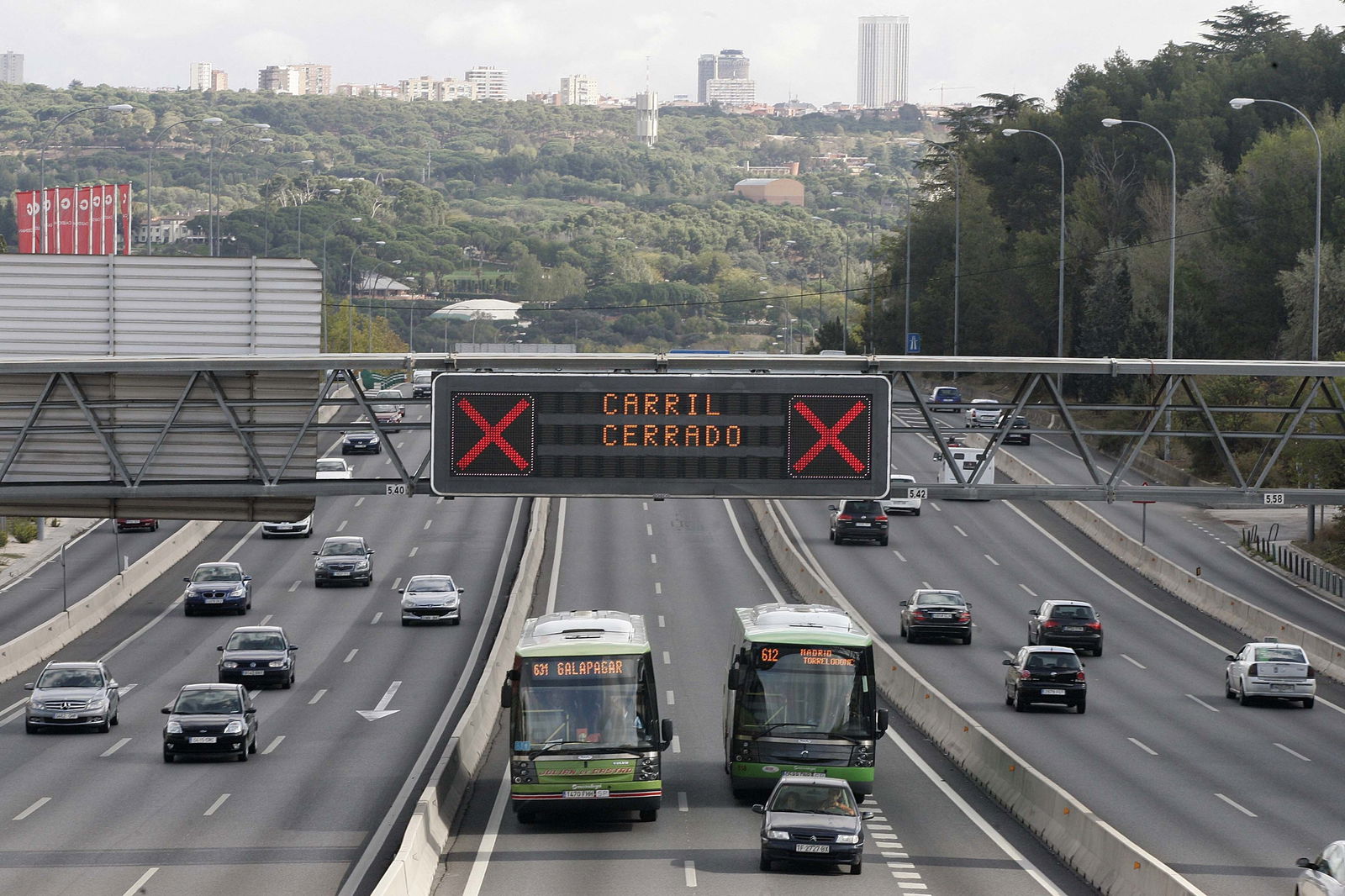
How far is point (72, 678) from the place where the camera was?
1511 inches

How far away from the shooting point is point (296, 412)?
26.0 m

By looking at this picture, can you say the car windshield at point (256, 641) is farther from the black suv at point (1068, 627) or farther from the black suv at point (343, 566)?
the black suv at point (1068, 627)

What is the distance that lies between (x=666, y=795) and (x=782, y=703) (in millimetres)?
2927

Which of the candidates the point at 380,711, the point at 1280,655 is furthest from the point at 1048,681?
the point at 380,711

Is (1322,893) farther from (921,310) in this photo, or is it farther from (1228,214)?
(921,310)

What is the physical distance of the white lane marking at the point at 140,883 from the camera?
2366cm

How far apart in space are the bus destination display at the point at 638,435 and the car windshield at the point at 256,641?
2182 cm

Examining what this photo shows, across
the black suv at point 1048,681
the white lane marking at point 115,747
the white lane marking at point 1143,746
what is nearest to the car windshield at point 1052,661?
the black suv at point 1048,681

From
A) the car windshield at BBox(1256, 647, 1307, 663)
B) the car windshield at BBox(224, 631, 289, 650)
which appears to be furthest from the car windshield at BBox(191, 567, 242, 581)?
the car windshield at BBox(1256, 647, 1307, 663)

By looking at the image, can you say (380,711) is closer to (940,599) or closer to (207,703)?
(207,703)

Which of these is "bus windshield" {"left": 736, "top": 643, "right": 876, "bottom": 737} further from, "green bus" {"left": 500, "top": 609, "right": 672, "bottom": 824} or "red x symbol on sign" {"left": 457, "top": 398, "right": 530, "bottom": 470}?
"red x symbol on sign" {"left": 457, "top": 398, "right": 530, "bottom": 470}

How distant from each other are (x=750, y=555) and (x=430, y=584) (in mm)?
16676

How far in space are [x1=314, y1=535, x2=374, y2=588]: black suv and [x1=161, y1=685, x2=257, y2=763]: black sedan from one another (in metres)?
24.8

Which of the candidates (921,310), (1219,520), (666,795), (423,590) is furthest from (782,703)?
(921,310)
